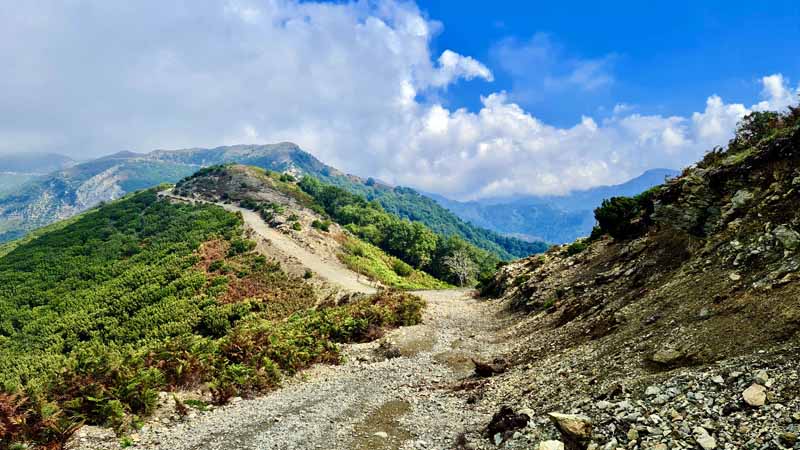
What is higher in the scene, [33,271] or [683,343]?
[683,343]

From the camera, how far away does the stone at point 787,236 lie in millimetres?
11812

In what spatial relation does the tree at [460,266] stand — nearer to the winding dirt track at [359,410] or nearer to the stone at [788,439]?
the winding dirt track at [359,410]

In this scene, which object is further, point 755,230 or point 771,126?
point 771,126

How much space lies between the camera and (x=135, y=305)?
49.3m

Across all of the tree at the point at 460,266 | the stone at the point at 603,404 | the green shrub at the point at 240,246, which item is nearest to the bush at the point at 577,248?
the stone at the point at 603,404

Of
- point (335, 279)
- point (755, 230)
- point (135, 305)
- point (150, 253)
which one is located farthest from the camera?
point (150, 253)

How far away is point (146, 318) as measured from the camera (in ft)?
149

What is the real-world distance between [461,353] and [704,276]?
1262cm

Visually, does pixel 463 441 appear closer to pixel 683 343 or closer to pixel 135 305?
pixel 683 343

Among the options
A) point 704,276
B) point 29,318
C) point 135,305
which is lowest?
point 29,318

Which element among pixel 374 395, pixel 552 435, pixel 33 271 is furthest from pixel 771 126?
pixel 33 271

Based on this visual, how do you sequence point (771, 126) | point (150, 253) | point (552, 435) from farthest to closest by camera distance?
point (150, 253) → point (771, 126) → point (552, 435)

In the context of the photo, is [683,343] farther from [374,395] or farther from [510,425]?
[374,395]

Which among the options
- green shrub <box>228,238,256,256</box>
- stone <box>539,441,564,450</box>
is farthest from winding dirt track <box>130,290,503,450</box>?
green shrub <box>228,238,256,256</box>
